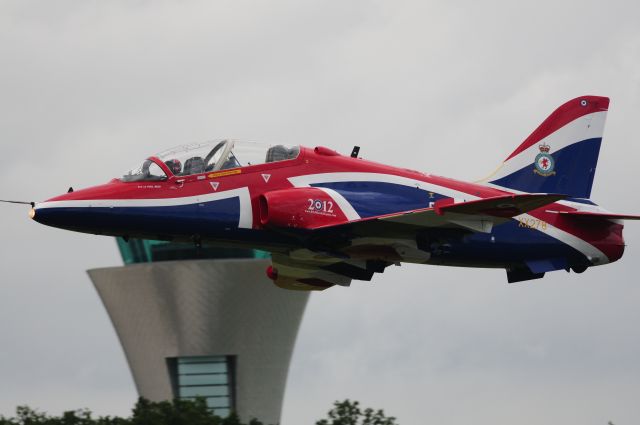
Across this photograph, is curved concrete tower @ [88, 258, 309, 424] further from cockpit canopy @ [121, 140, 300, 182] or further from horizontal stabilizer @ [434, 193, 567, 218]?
horizontal stabilizer @ [434, 193, 567, 218]

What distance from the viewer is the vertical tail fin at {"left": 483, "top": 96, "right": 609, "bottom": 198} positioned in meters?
28.3

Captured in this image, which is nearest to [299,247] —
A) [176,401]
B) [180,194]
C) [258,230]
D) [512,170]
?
[258,230]

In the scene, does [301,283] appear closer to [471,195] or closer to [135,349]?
[471,195]

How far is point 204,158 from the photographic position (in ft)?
79.9

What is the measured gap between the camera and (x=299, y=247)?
24984mm

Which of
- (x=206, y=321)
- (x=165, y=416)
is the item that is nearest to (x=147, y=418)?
(x=165, y=416)

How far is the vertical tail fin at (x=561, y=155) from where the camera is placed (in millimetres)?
28297

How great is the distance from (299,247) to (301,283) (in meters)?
3.69

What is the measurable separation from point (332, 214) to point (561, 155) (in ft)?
24.0

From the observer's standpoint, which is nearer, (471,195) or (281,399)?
(471,195)

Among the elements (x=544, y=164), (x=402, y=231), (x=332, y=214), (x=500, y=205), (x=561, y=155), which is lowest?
(x=402, y=231)

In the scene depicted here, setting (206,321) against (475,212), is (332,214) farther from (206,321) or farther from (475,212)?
(206,321)

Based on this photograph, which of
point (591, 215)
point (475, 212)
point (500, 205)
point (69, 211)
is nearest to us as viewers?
point (69, 211)

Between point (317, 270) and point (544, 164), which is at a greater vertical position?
point (544, 164)
